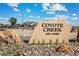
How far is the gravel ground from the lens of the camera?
2387 millimetres

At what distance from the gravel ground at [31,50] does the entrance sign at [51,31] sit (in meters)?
0.06

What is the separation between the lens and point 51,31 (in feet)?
7.85

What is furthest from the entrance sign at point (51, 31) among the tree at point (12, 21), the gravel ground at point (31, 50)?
the tree at point (12, 21)

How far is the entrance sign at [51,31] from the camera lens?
7.85 ft

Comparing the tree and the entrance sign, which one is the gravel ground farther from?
the tree

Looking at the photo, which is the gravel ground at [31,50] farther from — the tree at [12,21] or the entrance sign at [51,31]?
the tree at [12,21]

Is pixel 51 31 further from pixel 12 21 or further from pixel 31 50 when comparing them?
pixel 12 21

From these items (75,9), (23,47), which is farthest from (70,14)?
(23,47)

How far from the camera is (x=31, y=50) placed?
7.87 ft

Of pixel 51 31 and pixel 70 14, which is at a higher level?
pixel 70 14

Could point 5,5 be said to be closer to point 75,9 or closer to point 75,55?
point 75,9

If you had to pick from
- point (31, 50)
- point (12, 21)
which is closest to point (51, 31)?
point (31, 50)

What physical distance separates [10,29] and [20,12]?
0.60 feet

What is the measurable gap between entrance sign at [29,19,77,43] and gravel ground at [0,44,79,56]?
0.06m
